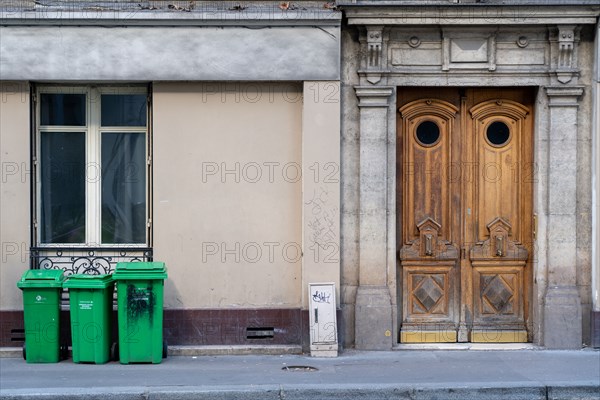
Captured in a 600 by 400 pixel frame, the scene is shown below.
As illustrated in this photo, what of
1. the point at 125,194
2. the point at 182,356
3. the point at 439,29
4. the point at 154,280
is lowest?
the point at 182,356

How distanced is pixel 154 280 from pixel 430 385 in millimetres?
3382

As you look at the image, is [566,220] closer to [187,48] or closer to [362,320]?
[362,320]

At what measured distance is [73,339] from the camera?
1159cm

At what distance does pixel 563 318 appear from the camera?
40.5 ft

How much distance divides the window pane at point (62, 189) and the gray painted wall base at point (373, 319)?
3616mm

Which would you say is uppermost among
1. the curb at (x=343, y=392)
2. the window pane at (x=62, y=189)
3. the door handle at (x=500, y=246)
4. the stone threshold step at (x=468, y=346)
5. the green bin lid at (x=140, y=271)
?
the window pane at (x=62, y=189)

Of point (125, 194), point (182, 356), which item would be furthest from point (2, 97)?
point (182, 356)

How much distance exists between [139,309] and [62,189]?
2.14 m

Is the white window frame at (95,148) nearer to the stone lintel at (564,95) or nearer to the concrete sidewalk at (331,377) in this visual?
the concrete sidewalk at (331,377)

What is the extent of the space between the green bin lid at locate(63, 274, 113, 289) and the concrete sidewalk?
36.4 inches

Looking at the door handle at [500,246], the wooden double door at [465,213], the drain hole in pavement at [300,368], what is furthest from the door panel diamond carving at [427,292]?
the drain hole in pavement at [300,368]

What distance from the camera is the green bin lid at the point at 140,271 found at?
11.5 metres

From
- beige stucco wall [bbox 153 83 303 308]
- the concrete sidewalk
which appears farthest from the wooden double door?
beige stucco wall [bbox 153 83 303 308]

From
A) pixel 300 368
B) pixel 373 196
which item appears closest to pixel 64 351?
pixel 300 368
